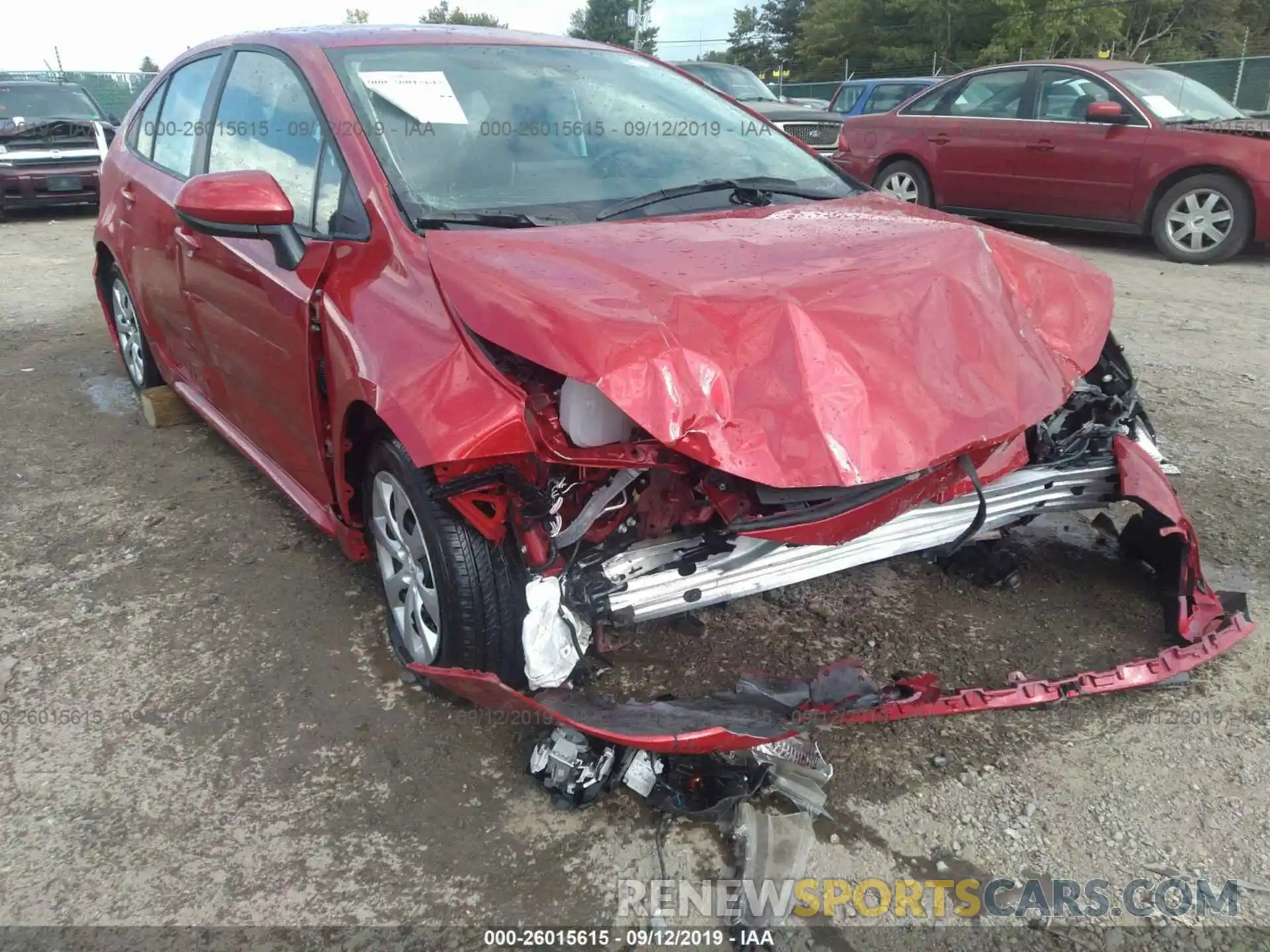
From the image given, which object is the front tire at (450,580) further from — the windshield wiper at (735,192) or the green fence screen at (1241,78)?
the green fence screen at (1241,78)

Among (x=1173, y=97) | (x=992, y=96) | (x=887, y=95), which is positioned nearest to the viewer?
(x=1173, y=97)

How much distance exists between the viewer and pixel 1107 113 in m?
7.70

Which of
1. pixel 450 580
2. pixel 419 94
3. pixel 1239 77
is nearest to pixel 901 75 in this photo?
pixel 1239 77

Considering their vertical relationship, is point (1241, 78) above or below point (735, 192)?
above

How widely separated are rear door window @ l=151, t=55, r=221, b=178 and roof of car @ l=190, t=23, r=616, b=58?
18 centimetres

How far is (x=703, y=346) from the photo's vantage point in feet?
6.41

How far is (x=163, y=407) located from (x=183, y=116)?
4.61 ft

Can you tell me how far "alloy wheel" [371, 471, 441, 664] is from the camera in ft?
8.01

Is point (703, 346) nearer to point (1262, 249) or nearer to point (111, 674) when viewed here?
point (111, 674)

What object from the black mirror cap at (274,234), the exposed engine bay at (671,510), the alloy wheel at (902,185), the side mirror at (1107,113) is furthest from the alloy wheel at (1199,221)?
the black mirror cap at (274,234)

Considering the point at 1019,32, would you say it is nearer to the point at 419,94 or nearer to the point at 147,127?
the point at 147,127

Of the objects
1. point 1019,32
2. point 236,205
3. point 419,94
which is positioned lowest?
point 236,205

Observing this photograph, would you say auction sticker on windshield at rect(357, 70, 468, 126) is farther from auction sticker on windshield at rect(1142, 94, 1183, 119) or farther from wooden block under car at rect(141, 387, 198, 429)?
auction sticker on windshield at rect(1142, 94, 1183, 119)

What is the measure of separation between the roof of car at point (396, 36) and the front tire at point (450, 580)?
4.50 ft
